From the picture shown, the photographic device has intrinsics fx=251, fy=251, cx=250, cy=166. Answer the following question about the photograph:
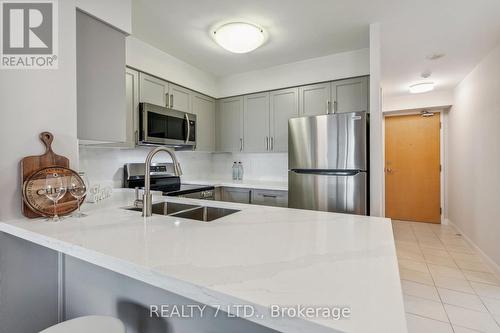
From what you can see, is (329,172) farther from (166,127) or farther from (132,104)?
(132,104)

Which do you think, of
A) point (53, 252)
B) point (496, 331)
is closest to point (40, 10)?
point (53, 252)

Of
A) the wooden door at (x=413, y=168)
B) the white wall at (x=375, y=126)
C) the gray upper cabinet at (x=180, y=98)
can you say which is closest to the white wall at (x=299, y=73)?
the white wall at (x=375, y=126)

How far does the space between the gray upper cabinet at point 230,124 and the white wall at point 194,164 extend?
334mm

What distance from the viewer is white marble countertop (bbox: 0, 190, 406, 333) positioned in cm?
50

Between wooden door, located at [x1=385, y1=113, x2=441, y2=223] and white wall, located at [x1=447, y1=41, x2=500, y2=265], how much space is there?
43 cm

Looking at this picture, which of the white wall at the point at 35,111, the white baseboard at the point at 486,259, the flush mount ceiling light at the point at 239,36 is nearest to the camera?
the white wall at the point at 35,111

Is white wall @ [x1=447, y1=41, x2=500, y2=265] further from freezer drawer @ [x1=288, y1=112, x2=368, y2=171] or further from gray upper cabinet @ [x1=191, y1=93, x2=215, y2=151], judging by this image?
gray upper cabinet @ [x1=191, y1=93, x2=215, y2=151]

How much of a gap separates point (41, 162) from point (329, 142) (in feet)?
7.04

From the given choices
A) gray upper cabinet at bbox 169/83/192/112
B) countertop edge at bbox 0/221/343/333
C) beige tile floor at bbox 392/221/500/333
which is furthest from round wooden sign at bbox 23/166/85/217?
beige tile floor at bbox 392/221/500/333

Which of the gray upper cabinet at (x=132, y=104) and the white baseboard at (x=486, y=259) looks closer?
the gray upper cabinet at (x=132, y=104)

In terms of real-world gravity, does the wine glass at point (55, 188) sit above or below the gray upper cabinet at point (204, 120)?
below

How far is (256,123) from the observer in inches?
129

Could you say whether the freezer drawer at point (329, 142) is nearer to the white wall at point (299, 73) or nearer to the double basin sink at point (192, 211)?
the white wall at point (299, 73)

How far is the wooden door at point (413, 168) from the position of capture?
4562 mm
